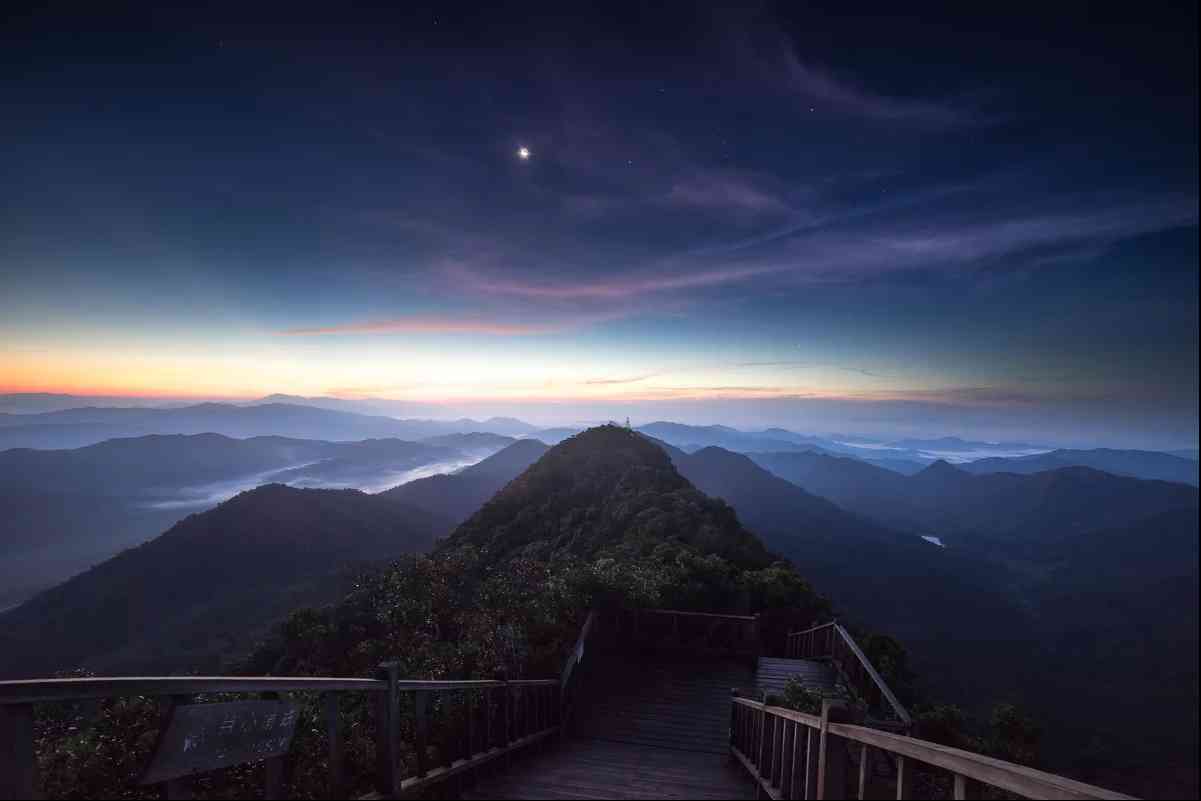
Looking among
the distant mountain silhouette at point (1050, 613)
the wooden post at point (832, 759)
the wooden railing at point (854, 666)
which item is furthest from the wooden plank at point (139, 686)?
the distant mountain silhouette at point (1050, 613)

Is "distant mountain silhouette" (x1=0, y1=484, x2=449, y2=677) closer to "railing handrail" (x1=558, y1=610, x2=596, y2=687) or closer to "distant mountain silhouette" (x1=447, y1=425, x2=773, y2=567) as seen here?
"distant mountain silhouette" (x1=447, y1=425, x2=773, y2=567)

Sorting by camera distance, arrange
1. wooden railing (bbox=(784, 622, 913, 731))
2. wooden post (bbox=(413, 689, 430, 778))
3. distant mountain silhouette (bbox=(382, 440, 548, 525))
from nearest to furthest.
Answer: wooden post (bbox=(413, 689, 430, 778)), wooden railing (bbox=(784, 622, 913, 731)), distant mountain silhouette (bbox=(382, 440, 548, 525))

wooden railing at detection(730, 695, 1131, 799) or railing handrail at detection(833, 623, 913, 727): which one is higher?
wooden railing at detection(730, 695, 1131, 799)

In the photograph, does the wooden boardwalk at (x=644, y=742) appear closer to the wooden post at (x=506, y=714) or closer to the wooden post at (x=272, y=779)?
the wooden post at (x=506, y=714)

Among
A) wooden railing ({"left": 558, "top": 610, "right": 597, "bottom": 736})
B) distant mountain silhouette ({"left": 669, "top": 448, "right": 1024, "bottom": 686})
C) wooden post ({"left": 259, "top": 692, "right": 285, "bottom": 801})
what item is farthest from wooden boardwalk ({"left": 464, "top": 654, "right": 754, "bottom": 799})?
distant mountain silhouette ({"left": 669, "top": 448, "right": 1024, "bottom": 686})

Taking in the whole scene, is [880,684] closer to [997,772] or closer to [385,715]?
[997,772]

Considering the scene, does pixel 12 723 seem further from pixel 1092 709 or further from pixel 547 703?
pixel 1092 709

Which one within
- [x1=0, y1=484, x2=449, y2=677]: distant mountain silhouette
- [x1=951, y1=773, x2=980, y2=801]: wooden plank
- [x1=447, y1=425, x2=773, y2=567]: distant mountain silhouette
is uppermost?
[x1=951, y1=773, x2=980, y2=801]: wooden plank
